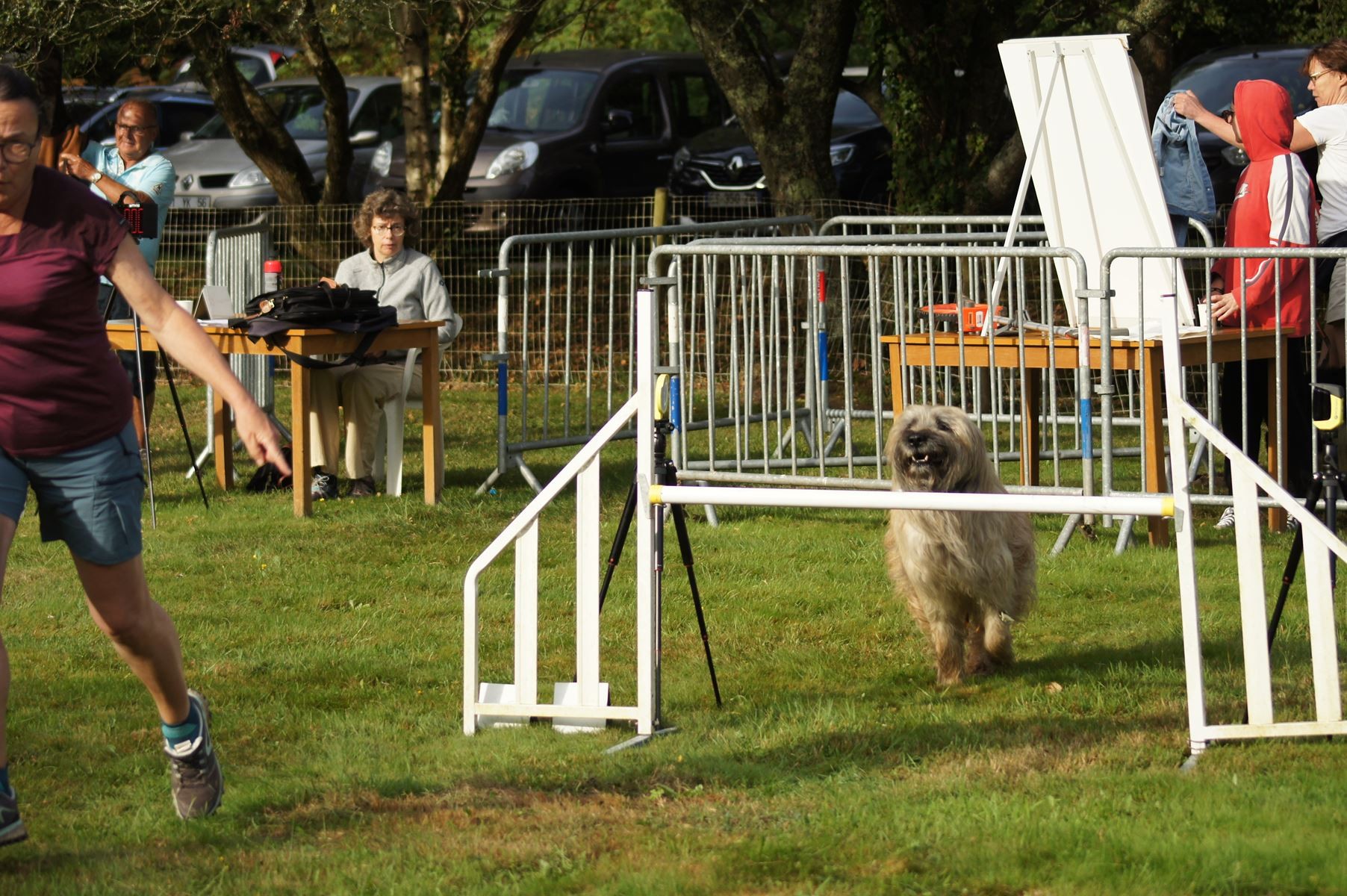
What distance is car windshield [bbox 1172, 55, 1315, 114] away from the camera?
1535 centimetres

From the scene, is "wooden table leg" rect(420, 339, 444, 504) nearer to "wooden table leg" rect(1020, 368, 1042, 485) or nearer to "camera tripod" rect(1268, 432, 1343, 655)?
"wooden table leg" rect(1020, 368, 1042, 485)

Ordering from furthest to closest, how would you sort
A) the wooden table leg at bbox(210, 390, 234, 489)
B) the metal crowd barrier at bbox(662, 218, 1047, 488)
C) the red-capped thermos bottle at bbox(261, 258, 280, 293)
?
the red-capped thermos bottle at bbox(261, 258, 280, 293)
the wooden table leg at bbox(210, 390, 234, 489)
the metal crowd barrier at bbox(662, 218, 1047, 488)

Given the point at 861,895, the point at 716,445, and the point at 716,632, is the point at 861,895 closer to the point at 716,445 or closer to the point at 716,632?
the point at 716,632

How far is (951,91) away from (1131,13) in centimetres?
172

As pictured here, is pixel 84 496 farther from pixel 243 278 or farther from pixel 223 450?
pixel 243 278

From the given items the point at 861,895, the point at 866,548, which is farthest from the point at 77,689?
the point at 866,548


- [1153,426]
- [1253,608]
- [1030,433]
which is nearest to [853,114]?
[1030,433]

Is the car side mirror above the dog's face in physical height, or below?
above

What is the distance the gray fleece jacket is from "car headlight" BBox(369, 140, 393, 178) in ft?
28.0

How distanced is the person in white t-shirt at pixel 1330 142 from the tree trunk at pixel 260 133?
9711 millimetres

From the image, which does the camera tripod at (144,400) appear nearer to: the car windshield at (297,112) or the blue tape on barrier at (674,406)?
the blue tape on barrier at (674,406)

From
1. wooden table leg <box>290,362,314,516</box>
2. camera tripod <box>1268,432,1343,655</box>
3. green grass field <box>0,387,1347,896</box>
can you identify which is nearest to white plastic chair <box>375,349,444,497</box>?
wooden table leg <box>290,362,314,516</box>

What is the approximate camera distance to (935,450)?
19.3 ft

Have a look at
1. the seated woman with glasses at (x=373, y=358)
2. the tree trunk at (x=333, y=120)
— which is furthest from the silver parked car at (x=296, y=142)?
the seated woman with glasses at (x=373, y=358)
